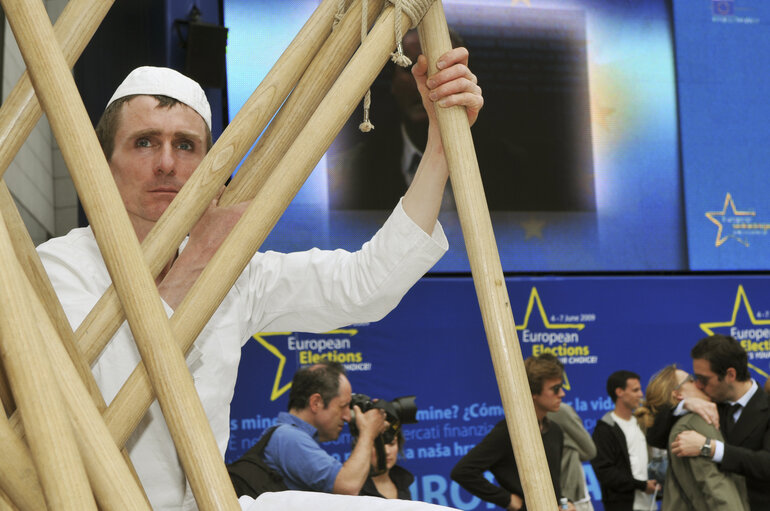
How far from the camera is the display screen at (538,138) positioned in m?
4.09

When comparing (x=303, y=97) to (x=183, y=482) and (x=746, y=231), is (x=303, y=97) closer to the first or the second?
(x=183, y=482)

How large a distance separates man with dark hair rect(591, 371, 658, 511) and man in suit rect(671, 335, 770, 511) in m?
0.52

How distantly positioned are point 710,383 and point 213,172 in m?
2.79

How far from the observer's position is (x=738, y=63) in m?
4.77

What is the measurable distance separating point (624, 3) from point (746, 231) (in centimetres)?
136

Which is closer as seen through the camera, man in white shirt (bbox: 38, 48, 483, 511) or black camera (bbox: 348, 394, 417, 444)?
man in white shirt (bbox: 38, 48, 483, 511)

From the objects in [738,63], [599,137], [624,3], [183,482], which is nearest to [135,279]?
[183,482]

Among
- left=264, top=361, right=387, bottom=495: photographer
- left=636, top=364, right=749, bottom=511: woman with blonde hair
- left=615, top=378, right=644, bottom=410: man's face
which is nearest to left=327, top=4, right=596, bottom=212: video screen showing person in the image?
left=615, top=378, right=644, bottom=410: man's face

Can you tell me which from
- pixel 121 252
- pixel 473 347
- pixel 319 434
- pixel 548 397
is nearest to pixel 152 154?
pixel 121 252

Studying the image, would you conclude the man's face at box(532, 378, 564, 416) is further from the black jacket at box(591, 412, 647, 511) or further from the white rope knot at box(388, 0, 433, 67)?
the white rope knot at box(388, 0, 433, 67)

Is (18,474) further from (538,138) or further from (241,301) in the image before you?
(538,138)

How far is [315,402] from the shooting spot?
3004mm

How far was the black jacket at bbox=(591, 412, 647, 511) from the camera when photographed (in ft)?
12.1

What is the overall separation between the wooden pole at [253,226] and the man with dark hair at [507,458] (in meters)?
2.25
